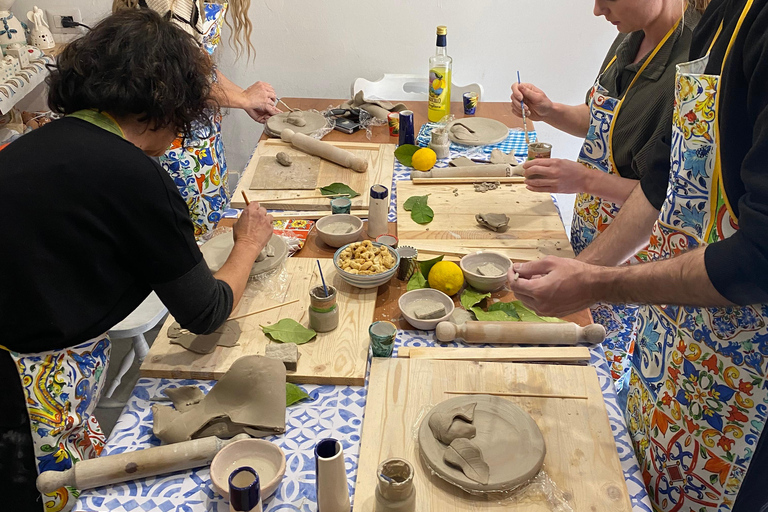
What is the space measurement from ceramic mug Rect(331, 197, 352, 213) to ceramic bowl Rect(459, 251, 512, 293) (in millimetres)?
538

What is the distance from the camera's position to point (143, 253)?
1.42 metres

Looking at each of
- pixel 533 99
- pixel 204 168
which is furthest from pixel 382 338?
pixel 204 168

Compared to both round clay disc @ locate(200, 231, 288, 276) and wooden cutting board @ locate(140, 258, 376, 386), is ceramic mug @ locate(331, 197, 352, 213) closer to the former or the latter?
round clay disc @ locate(200, 231, 288, 276)

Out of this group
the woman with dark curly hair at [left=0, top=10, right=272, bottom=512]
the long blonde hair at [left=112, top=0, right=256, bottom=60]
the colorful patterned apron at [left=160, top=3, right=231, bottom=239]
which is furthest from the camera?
the colorful patterned apron at [left=160, top=3, right=231, bottom=239]

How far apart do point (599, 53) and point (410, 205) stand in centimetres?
257

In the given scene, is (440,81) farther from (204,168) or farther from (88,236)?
(88,236)

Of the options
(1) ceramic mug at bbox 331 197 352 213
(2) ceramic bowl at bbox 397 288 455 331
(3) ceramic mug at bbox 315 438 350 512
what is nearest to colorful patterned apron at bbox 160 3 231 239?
(1) ceramic mug at bbox 331 197 352 213

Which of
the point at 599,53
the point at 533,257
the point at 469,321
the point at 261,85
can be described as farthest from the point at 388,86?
the point at 469,321

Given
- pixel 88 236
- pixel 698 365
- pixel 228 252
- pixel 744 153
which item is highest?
pixel 744 153

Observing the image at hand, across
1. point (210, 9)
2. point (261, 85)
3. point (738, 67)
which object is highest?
point (738, 67)

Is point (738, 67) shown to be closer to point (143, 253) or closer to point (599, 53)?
point (143, 253)

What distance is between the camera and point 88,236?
1396 millimetres

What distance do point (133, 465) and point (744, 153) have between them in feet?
4.63

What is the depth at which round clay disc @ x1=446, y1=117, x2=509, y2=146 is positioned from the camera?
289 centimetres
